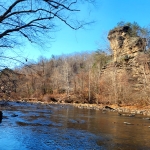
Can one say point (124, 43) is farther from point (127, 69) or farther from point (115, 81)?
point (115, 81)

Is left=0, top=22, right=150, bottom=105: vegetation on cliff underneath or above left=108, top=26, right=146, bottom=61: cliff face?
underneath

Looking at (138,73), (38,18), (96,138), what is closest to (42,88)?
(138,73)

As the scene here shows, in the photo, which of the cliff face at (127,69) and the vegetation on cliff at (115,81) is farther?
the vegetation on cliff at (115,81)

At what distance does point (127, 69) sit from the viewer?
44.2 metres

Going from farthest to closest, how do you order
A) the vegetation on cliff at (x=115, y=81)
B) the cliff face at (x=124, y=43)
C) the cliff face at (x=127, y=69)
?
1. the cliff face at (x=124, y=43)
2. the vegetation on cliff at (x=115, y=81)
3. the cliff face at (x=127, y=69)

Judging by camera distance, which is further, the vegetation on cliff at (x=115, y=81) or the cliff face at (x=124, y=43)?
the cliff face at (x=124, y=43)

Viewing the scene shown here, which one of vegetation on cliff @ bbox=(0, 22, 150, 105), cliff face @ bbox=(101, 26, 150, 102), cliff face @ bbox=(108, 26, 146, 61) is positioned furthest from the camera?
cliff face @ bbox=(108, 26, 146, 61)

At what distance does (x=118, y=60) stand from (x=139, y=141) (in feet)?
124

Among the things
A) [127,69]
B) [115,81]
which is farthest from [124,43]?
[115,81]

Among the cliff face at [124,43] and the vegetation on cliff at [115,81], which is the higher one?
the cliff face at [124,43]

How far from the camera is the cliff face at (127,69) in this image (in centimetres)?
3553

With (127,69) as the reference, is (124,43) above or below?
above

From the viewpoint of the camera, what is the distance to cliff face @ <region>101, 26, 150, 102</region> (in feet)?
117

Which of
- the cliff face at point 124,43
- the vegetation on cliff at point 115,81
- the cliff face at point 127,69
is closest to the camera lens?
the cliff face at point 127,69
